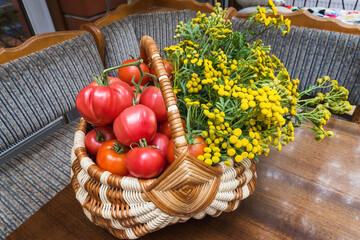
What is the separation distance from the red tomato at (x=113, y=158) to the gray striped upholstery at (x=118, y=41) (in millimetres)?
1058

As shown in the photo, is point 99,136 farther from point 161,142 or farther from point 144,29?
point 144,29

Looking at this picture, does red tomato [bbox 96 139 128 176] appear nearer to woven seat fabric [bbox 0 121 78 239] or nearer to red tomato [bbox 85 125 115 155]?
red tomato [bbox 85 125 115 155]

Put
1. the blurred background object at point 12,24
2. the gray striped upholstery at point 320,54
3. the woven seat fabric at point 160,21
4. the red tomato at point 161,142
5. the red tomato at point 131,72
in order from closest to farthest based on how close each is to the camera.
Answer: the red tomato at point 161,142, the red tomato at point 131,72, the gray striped upholstery at point 320,54, the blurred background object at point 12,24, the woven seat fabric at point 160,21

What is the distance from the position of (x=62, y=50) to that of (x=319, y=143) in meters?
1.20

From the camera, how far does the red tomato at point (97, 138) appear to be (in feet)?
1.82

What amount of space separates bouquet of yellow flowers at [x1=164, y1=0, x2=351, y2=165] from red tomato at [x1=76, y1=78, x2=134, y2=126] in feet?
0.43

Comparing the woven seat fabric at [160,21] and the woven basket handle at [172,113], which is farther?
the woven seat fabric at [160,21]

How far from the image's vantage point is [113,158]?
492 millimetres

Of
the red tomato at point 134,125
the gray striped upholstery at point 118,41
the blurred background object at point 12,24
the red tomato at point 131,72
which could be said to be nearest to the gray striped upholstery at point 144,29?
the gray striped upholstery at point 118,41

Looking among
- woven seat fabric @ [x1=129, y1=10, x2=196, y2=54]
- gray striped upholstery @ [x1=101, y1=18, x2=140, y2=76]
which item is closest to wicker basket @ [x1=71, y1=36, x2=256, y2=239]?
gray striped upholstery @ [x1=101, y1=18, x2=140, y2=76]

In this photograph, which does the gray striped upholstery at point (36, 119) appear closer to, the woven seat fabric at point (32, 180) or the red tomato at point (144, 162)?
the woven seat fabric at point (32, 180)

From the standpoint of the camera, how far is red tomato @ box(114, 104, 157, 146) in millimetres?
460

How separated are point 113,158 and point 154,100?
0.52 ft

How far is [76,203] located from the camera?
615 mm
